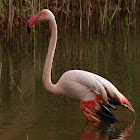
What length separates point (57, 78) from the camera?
7.82 metres

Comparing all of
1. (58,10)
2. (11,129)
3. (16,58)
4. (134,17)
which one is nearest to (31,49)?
(16,58)

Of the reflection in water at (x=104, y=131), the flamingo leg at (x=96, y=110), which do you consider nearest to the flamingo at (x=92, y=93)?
the flamingo leg at (x=96, y=110)

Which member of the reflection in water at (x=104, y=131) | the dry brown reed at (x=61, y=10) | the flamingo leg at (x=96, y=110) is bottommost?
the reflection in water at (x=104, y=131)

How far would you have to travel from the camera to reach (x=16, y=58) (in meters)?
9.63

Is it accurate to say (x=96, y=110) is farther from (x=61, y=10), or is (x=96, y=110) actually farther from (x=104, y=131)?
(x=61, y=10)

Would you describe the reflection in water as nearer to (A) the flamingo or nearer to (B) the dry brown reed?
(A) the flamingo

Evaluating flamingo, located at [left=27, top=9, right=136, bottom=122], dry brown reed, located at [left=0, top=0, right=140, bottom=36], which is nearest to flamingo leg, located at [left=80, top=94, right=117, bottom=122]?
flamingo, located at [left=27, top=9, right=136, bottom=122]

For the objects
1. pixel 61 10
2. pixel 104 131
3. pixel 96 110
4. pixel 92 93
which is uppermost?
pixel 61 10

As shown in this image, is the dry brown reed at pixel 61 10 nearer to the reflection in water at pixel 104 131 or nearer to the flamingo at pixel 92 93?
the flamingo at pixel 92 93

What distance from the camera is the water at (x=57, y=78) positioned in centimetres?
551

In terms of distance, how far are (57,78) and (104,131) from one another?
2.37m

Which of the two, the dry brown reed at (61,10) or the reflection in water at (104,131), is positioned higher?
the dry brown reed at (61,10)

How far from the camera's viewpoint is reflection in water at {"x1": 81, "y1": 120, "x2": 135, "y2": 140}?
5320 mm

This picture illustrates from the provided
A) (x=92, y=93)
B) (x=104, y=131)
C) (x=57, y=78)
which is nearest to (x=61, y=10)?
(x=57, y=78)
